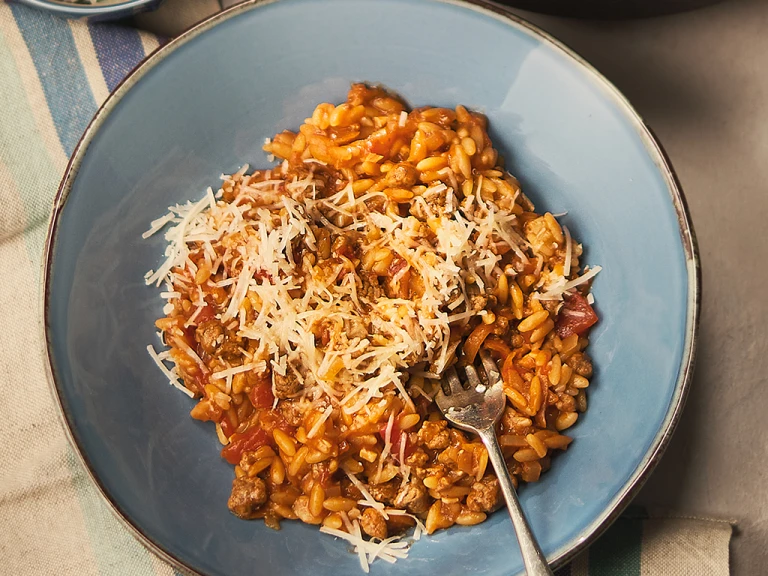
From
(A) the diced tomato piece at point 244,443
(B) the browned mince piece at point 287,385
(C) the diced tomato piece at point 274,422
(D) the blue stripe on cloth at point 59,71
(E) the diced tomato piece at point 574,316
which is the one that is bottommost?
(A) the diced tomato piece at point 244,443

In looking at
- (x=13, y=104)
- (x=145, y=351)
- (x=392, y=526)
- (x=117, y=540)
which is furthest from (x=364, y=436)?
(x=13, y=104)

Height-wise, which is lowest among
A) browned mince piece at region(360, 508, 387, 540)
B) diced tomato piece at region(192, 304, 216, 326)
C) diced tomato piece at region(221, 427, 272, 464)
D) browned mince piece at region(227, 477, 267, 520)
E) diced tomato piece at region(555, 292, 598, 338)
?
browned mince piece at region(360, 508, 387, 540)

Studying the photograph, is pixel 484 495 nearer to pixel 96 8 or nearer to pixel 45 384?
pixel 45 384

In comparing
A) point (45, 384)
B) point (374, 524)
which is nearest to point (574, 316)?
point (374, 524)

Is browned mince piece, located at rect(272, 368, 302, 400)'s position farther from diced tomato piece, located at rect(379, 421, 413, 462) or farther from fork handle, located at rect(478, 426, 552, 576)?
fork handle, located at rect(478, 426, 552, 576)

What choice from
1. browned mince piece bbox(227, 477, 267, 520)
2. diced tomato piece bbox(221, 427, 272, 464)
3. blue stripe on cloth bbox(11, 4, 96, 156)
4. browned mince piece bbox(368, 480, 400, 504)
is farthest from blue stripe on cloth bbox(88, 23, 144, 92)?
browned mince piece bbox(368, 480, 400, 504)

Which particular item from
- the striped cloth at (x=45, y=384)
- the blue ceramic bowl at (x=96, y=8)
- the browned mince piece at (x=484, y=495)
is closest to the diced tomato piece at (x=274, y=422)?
the browned mince piece at (x=484, y=495)

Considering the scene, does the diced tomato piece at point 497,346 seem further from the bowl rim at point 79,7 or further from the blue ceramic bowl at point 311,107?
the bowl rim at point 79,7
